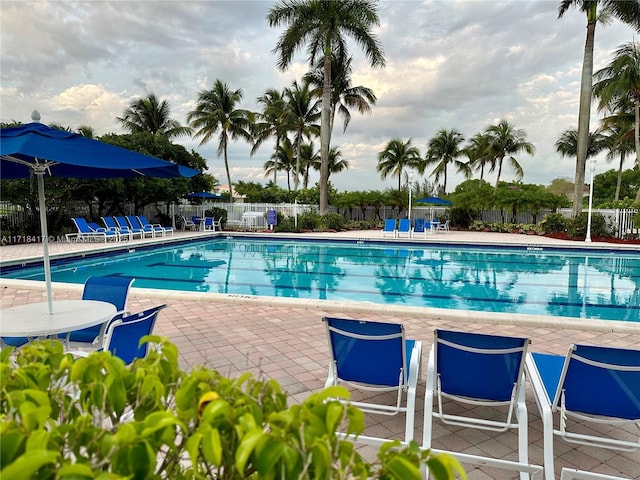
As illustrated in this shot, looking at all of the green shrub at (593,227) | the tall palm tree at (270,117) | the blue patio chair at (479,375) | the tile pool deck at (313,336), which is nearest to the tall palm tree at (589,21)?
the green shrub at (593,227)

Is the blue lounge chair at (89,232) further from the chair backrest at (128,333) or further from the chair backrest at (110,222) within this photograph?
the chair backrest at (128,333)

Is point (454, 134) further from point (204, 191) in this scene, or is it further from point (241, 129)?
point (204, 191)

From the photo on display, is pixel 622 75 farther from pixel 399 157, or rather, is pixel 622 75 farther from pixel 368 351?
pixel 368 351

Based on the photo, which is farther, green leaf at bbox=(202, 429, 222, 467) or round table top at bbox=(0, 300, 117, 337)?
round table top at bbox=(0, 300, 117, 337)

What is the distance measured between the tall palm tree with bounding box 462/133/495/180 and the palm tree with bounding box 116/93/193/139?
2079 cm

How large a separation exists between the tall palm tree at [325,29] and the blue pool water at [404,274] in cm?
824

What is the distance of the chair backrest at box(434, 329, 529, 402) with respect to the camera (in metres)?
2.43

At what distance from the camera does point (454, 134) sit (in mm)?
32969

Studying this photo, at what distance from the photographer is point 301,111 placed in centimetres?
2919

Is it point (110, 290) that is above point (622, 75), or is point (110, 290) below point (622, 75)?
below

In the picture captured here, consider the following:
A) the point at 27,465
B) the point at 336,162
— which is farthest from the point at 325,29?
the point at 27,465

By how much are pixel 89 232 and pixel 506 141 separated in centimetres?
2838

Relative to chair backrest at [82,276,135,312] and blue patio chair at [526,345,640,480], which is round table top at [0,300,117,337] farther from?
blue patio chair at [526,345,640,480]

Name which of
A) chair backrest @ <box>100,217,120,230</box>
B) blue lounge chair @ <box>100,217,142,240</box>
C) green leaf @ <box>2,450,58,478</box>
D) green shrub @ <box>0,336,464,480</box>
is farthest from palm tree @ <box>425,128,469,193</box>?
green leaf @ <box>2,450,58,478</box>
